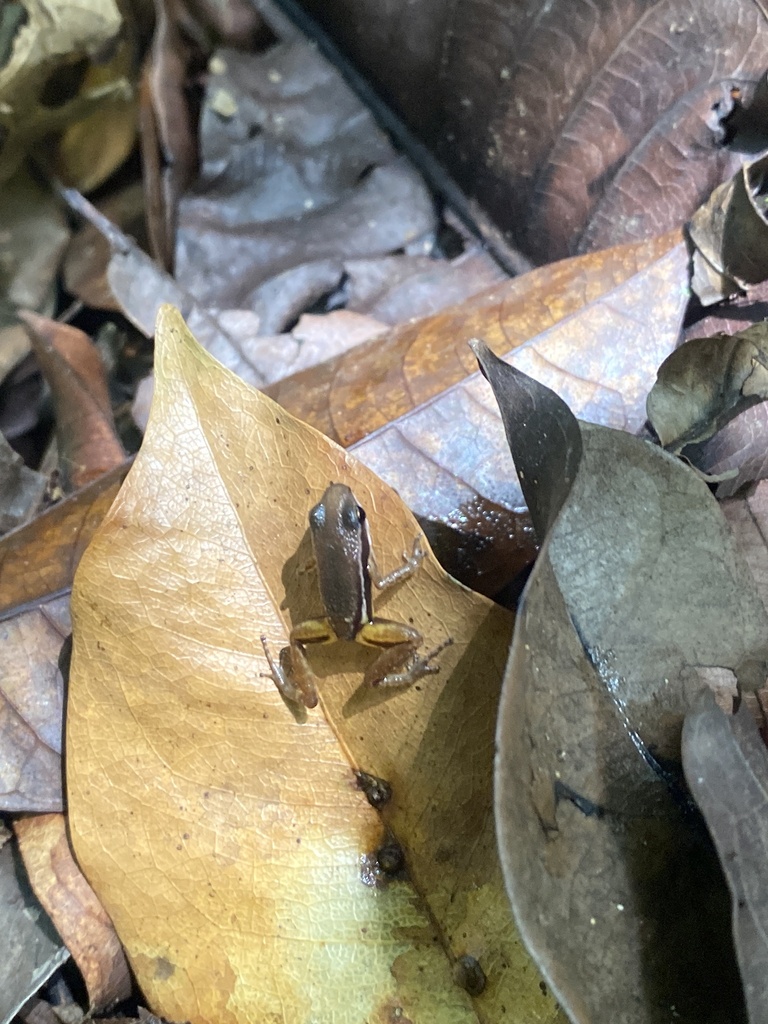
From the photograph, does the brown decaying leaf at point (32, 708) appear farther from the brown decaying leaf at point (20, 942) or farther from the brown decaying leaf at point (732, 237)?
the brown decaying leaf at point (732, 237)

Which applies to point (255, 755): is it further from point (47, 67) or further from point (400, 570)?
point (47, 67)

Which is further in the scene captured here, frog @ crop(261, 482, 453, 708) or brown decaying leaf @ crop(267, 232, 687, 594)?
brown decaying leaf @ crop(267, 232, 687, 594)

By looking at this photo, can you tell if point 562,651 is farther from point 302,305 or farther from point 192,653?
point 302,305

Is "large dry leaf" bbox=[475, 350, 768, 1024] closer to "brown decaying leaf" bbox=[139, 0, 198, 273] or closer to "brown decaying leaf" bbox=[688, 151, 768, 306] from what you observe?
"brown decaying leaf" bbox=[688, 151, 768, 306]

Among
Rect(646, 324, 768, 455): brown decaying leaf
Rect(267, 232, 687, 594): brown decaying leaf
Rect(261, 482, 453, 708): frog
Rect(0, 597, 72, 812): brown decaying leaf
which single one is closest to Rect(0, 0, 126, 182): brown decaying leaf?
Rect(267, 232, 687, 594): brown decaying leaf

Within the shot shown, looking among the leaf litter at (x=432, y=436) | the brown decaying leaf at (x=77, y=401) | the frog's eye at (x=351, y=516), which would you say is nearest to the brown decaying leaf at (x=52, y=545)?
the leaf litter at (x=432, y=436)
